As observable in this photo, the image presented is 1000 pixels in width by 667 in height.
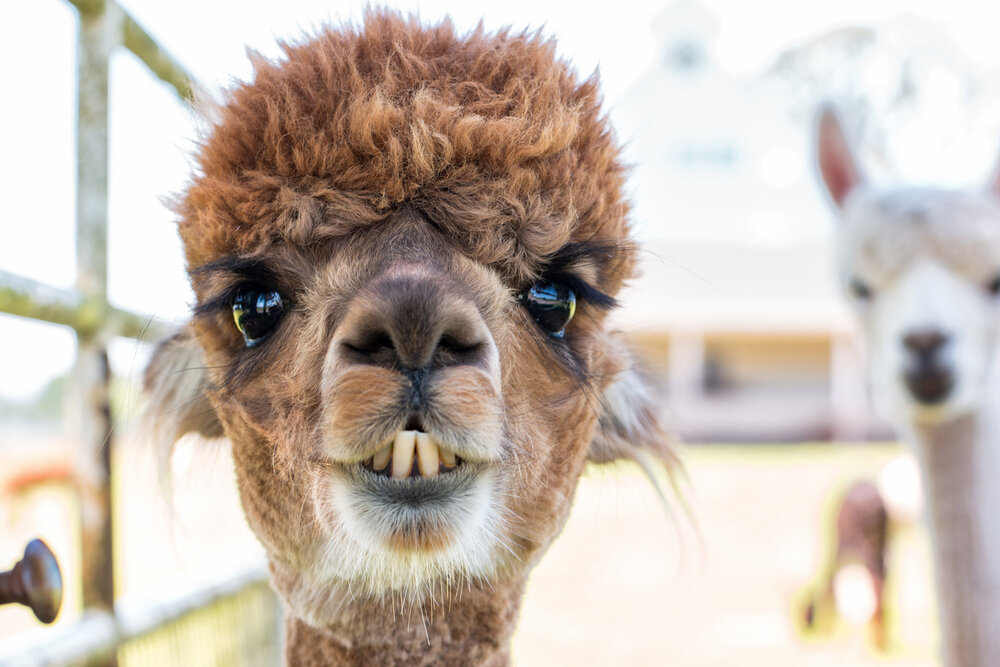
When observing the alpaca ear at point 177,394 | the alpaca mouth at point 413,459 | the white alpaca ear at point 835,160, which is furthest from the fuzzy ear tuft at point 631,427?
the white alpaca ear at point 835,160

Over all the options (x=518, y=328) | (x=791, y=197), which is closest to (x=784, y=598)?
(x=518, y=328)

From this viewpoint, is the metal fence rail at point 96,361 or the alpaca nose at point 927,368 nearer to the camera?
the metal fence rail at point 96,361

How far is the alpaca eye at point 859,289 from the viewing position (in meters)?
3.81

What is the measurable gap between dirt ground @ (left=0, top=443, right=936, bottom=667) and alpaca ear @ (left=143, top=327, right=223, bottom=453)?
1.20 m

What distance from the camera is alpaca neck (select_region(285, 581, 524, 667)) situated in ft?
4.94

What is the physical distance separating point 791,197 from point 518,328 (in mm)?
26233

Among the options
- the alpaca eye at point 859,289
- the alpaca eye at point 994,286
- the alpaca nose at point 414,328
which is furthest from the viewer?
the alpaca eye at point 859,289

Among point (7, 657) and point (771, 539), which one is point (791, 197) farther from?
point (7, 657)

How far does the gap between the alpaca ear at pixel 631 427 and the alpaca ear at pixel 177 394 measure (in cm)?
84

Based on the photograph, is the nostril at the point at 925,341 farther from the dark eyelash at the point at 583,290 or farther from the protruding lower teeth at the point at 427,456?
the protruding lower teeth at the point at 427,456

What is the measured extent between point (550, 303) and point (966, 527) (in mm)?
2267

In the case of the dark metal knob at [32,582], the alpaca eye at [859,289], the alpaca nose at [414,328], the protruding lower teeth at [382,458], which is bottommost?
the dark metal knob at [32,582]

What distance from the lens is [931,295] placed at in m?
3.33

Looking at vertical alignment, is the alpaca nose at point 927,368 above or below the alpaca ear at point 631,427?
above
